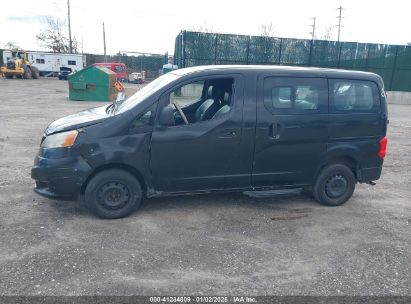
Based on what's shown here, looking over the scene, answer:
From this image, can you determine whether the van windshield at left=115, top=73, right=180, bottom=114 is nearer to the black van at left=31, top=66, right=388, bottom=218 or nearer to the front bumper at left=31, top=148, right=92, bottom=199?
the black van at left=31, top=66, right=388, bottom=218

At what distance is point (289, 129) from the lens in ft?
16.5

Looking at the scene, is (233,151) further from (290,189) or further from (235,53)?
(235,53)

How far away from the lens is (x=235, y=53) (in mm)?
22422

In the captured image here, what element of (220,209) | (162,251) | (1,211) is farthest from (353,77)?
(1,211)

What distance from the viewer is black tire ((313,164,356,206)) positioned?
543 centimetres

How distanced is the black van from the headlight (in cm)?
1

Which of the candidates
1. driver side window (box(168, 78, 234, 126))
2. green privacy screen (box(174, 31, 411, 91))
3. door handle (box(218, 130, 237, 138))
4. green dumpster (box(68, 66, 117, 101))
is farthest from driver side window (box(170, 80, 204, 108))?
green privacy screen (box(174, 31, 411, 91))

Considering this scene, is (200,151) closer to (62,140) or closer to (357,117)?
(62,140)

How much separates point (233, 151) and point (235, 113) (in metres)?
0.50

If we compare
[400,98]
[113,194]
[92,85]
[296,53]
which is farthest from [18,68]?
[113,194]

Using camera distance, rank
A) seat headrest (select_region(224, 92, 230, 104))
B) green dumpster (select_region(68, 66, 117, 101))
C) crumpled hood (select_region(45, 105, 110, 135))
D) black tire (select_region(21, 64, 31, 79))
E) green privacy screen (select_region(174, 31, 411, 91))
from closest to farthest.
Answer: crumpled hood (select_region(45, 105, 110, 135)) < seat headrest (select_region(224, 92, 230, 104)) < green dumpster (select_region(68, 66, 117, 101)) < green privacy screen (select_region(174, 31, 411, 91)) < black tire (select_region(21, 64, 31, 79))

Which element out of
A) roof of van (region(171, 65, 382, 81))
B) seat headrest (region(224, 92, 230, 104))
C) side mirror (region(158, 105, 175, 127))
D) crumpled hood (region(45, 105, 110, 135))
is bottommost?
crumpled hood (region(45, 105, 110, 135))

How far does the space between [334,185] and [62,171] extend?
3.78 meters

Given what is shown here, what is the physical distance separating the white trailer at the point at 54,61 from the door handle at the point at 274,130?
1698 inches
